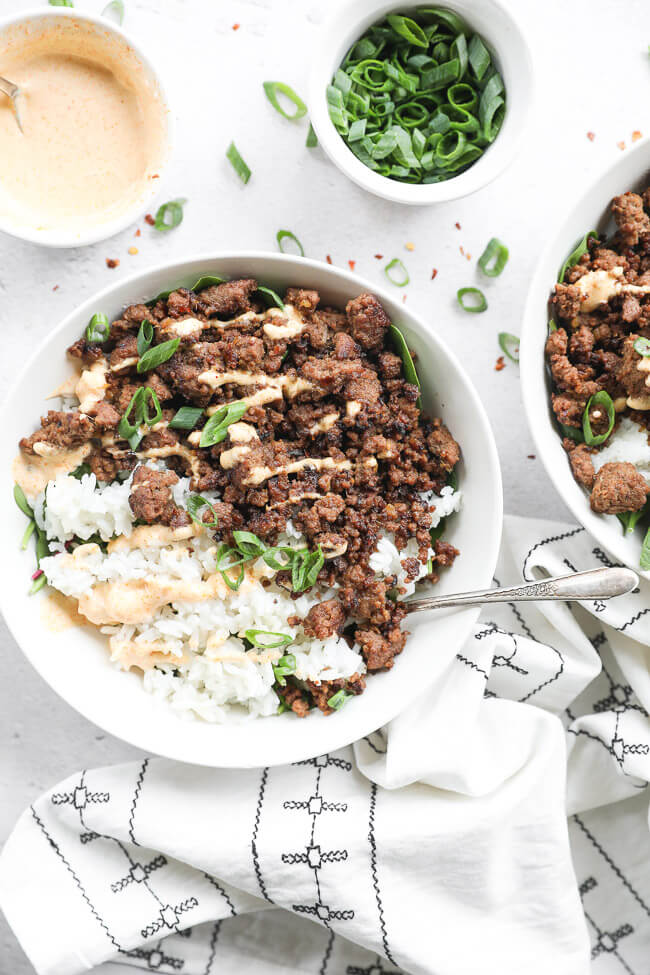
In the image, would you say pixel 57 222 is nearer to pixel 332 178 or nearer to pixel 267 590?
pixel 332 178

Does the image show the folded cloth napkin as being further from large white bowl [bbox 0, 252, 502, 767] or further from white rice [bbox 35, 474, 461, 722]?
white rice [bbox 35, 474, 461, 722]

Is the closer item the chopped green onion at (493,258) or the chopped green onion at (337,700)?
Answer: the chopped green onion at (337,700)

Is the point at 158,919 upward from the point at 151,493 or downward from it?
downward

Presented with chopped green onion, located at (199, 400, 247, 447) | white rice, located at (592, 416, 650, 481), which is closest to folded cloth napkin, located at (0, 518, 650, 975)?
white rice, located at (592, 416, 650, 481)

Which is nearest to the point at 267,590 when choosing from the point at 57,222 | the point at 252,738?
the point at 252,738

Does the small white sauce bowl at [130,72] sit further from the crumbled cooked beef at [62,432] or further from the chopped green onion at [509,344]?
the chopped green onion at [509,344]

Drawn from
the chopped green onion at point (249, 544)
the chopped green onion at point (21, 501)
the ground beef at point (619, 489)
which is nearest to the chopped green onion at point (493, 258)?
the ground beef at point (619, 489)
